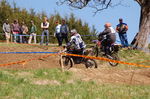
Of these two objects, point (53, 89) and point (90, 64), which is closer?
point (53, 89)

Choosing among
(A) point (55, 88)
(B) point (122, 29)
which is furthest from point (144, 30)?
(A) point (55, 88)

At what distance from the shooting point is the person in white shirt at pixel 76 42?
14352 mm

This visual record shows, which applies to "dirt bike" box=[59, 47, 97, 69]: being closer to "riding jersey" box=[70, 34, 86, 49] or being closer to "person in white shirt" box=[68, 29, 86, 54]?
"person in white shirt" box=[68, 29, 86, 54]

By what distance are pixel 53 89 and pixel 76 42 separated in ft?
17.6

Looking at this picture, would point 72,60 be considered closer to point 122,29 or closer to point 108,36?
point 108,36

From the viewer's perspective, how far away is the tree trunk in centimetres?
2203

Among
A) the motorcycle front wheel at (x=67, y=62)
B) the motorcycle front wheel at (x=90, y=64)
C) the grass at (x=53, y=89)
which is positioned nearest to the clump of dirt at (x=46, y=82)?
the grass at (x=53, y=89)

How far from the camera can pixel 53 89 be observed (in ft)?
30.4

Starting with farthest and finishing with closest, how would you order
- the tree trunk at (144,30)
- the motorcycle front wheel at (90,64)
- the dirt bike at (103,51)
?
1. the tree trunk at (144,30)
2. the dirt bike at (103,51)
3. the motorcycle front wheel at (90,64)

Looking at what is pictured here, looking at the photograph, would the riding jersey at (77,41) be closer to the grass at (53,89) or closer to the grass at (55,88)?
the grass at (55,88)

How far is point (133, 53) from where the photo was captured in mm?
20969

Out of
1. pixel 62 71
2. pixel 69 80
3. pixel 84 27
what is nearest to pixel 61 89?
pixel 69 80

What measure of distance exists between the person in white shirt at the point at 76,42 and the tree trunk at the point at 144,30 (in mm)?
8175

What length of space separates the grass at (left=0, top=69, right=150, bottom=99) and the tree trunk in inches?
431
